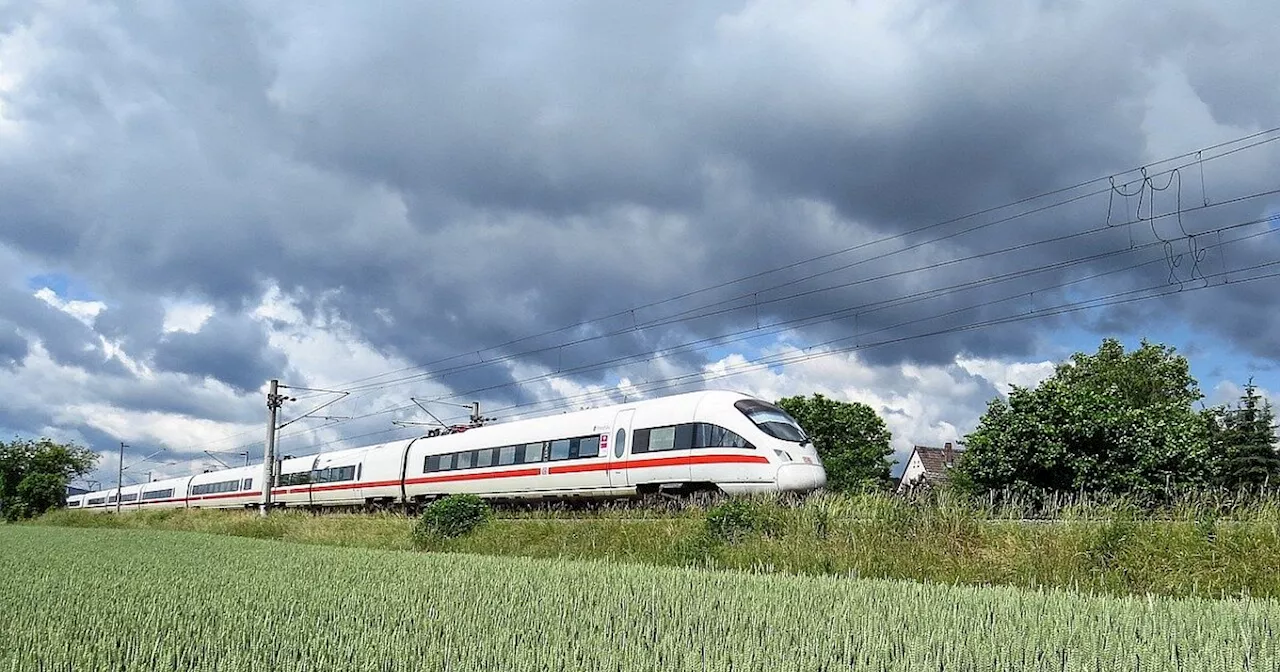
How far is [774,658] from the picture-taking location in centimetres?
498

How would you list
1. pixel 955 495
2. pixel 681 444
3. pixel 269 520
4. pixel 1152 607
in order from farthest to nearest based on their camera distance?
pixel 269 520 < pixel 681 444 < pixel 955 495 < pixel 1152 607

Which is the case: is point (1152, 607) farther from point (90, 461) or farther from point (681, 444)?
point (90, 461)

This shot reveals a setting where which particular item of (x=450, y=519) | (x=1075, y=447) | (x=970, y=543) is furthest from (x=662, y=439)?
(x=1075, y=447)

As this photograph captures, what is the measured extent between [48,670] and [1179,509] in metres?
10.9

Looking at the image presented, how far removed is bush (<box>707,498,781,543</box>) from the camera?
13273mm

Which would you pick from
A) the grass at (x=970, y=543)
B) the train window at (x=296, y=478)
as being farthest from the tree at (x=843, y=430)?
the grass at (x=970, y=543)

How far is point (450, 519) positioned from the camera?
18.2 meters

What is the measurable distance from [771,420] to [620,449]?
3.54 meters

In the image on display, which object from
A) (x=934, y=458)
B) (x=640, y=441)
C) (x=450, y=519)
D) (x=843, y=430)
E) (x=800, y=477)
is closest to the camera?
(x=450, y=519)

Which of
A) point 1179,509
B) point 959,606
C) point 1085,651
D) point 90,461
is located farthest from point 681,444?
point 90,461

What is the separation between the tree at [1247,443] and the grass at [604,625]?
40.2 meters

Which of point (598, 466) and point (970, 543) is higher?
point (598, 466)

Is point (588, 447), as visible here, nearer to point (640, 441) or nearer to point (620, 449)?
point (620, 449)

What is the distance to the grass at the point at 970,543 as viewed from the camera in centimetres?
935
